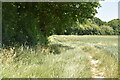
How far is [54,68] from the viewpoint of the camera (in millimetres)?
6441

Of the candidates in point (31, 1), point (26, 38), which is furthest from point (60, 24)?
point (26, 38)

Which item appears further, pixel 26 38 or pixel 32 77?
→ pixel 26 38

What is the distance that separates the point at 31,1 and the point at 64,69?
6.91 m

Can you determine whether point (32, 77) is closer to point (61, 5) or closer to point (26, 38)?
point (26, 38)

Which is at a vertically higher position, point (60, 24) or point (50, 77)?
point (60, 24)

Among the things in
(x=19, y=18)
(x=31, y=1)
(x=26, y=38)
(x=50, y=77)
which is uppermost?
(x=31, y=1)

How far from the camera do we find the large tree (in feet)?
33.3

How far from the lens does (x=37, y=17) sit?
45.6 feet

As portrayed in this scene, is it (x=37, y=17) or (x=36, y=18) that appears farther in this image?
(x=37, y=17)

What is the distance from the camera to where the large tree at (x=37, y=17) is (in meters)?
10.1

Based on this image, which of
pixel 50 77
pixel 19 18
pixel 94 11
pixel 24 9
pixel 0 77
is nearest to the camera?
pixel 0 77

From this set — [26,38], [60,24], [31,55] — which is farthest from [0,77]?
[60,24]

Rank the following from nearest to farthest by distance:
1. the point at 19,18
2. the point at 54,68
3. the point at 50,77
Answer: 1. the point at 50,77
2. the point at 54,68
3. the point at 19,18

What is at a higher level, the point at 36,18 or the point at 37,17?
the point at 37,17
